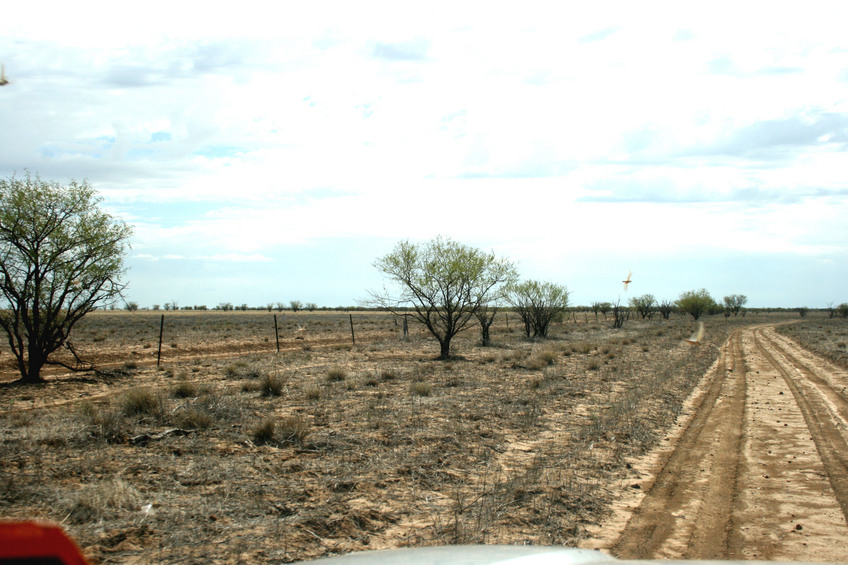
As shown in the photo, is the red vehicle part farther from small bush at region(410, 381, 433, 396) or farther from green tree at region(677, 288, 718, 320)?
green tree at region(677, 288, 718, 320)

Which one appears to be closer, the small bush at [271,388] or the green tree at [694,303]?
the small bush at [271,388]

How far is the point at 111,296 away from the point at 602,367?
57.3 ft

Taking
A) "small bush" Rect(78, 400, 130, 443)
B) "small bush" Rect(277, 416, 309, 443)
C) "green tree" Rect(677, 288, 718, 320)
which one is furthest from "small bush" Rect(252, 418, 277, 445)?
"green tree" Rect(677, 288, 718, 320)

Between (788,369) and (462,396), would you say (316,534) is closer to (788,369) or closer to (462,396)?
(462,396)

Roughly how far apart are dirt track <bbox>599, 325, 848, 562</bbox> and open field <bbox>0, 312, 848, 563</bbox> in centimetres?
4

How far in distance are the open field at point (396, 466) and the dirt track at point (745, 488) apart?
A: 40 millimetres

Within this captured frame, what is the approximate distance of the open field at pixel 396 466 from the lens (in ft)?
19.4

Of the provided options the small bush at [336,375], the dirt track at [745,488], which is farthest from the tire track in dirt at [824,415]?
the small bush at [336,375]

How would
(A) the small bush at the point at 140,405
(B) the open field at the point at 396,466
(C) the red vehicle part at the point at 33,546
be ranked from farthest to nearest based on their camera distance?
(A) the small bush at the point at 140,405, (B) the open field at the point at 396,466, (C) the red vehicle part at the point at 33,546

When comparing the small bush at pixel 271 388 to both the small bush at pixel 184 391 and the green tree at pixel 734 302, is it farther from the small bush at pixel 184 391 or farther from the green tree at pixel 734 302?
the green tree at pixel 734 302

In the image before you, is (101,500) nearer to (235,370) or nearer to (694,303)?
(235,370)

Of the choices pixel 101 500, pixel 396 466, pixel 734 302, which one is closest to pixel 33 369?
pixel 101 500

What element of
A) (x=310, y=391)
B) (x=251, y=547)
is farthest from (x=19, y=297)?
(x=251, y=547)

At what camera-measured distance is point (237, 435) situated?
994 centimetres
